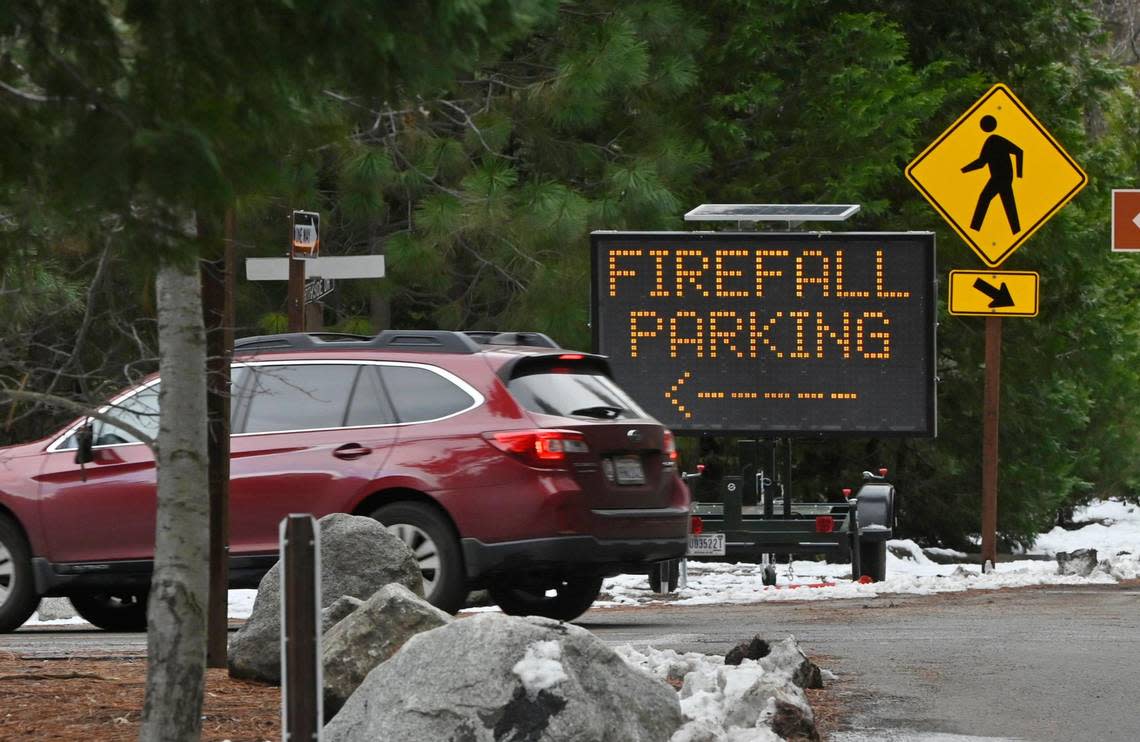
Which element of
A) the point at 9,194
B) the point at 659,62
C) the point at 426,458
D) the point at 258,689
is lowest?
the point at 258,689

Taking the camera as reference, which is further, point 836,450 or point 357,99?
point 836,450

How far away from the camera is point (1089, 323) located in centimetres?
2934

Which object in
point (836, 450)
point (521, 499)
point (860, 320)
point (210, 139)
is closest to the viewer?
point (210, 139)

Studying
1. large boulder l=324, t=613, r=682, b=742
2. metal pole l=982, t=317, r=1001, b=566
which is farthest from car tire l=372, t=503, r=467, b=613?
metal pole l=982, t=317, r=1001, b=566

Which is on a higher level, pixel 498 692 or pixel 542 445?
pixel 542 445

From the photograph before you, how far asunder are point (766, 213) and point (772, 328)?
3.79 ft

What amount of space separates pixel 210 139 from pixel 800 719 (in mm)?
3468

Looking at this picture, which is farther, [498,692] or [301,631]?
[498,692]

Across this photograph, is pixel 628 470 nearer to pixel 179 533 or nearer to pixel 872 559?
pixel 179 533

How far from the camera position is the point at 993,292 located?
64.1ft

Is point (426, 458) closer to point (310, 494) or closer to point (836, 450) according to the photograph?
point (310, 494)

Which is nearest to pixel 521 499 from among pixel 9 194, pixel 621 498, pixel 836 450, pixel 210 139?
pixel 621 498

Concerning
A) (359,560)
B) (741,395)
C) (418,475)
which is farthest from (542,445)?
(741,395)

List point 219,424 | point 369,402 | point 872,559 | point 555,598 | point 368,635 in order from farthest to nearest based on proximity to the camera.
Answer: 1. point 872,559
2. point 555,598
3. point 369,402
4. point 219,424
5. point 368,635
